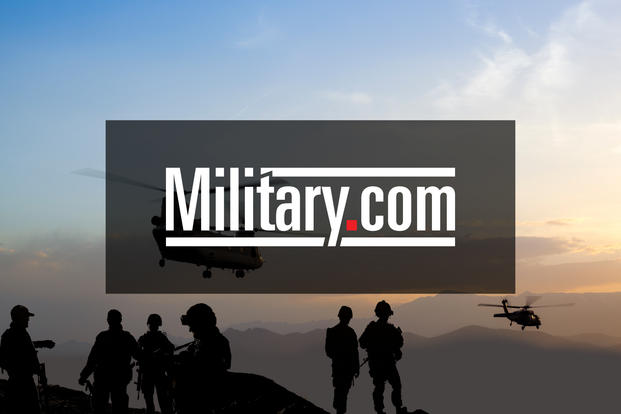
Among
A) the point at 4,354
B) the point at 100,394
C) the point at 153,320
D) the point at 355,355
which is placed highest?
the point at 153,320

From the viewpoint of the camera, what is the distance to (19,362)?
11016 millimetres

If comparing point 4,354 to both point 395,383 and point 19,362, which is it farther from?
point 395,383

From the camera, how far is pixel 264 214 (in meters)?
28.3

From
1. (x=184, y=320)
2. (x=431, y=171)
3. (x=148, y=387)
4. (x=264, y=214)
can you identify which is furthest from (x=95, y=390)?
(x=431, y=171)

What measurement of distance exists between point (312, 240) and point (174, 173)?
658 centimetres

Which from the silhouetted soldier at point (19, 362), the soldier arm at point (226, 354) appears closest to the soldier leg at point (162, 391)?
the silhouetted soldier at point (19, 362)

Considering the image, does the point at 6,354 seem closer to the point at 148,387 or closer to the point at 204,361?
the point at 148,387

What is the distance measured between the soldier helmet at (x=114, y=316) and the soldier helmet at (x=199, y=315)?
11.5ft

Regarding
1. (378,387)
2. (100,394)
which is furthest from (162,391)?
(378,387)

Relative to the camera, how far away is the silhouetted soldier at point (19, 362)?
10.9 metres

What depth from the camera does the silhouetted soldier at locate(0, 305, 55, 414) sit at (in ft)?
35.9

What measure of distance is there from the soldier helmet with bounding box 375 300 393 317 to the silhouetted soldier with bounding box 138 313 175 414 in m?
3.72

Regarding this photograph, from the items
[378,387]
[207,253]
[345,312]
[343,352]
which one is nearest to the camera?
[345,312]

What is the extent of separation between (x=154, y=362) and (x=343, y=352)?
11.2 feet
